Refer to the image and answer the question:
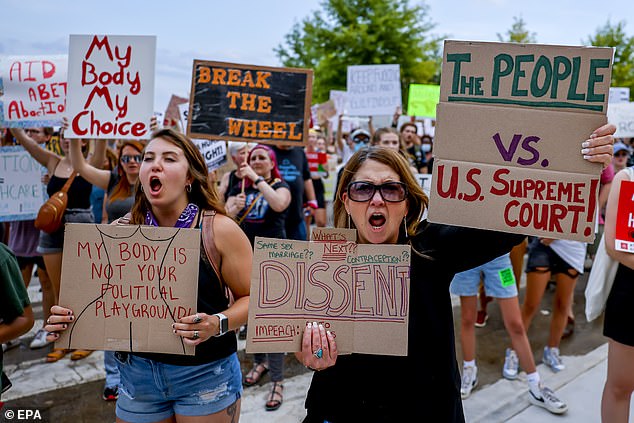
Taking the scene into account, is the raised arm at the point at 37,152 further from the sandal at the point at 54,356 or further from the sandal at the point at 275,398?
the sandal at the point at 275,398

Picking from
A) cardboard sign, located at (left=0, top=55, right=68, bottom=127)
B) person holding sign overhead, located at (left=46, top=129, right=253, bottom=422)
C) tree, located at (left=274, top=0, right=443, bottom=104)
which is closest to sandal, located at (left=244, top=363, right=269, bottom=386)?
person holding sign overhead, located at (left=46, top=129, right=253, bottom=422)

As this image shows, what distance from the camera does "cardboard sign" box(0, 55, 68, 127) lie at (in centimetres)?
459

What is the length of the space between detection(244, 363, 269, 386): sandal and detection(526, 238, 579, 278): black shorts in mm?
2388

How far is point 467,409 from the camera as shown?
3.60 meters

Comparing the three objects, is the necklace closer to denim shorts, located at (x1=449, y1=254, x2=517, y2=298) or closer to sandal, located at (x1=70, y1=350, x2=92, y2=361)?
denim shorts, located at (x1=449, y1=254, x2=517, y2=298)

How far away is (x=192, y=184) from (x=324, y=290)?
0.97m

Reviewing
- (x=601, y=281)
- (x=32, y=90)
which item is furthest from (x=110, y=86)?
(x=601, y=281)

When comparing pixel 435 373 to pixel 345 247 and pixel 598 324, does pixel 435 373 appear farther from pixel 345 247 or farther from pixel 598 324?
pixel 598 324

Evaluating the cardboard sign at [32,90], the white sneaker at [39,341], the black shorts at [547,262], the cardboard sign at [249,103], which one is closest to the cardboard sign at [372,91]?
the cardboard sign at [249,103]

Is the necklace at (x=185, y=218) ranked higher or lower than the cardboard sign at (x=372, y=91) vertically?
lower

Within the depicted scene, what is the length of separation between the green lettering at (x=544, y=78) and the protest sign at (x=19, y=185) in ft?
14.7

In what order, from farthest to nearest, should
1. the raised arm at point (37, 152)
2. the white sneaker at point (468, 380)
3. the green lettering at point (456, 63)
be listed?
the raised arm at point (37, 152), the white sneaker at point (468, 380), the green lettering at point (456, 63)

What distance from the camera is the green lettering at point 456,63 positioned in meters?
1.65

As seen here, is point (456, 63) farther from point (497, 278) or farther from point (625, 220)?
point (497, 278)
